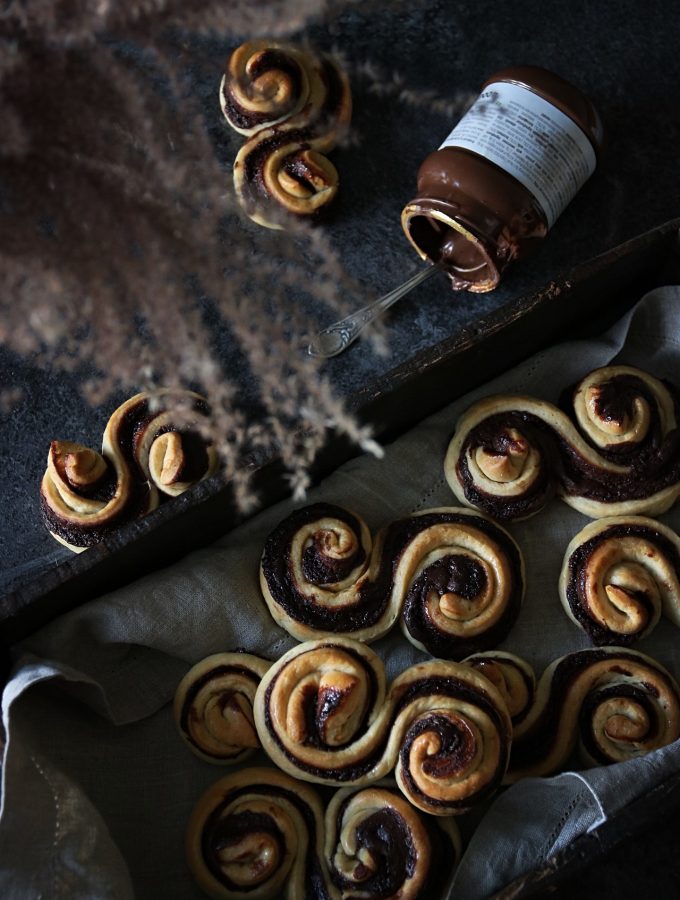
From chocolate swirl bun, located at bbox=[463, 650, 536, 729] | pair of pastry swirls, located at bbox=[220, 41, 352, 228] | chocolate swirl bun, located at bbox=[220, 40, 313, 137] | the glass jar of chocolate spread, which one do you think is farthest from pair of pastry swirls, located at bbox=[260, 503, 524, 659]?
chocolate swirl bun, located at bbox=[220, 40, 313, 137]

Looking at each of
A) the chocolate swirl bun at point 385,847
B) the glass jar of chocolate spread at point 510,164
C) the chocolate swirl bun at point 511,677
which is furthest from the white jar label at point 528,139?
the chocolate swirl bun at point 385,847

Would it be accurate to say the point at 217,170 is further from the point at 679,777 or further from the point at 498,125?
the point at 679,777

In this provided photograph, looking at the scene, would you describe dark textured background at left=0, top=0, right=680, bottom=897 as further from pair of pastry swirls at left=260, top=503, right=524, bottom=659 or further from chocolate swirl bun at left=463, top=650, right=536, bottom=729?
Result: chocolate swirl bun at left=463, top=650, right=536, bottom=729

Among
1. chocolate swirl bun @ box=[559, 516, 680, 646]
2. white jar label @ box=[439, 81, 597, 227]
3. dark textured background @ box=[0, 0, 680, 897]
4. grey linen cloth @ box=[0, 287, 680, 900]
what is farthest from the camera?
dark textured background @ box=[0, 0, 680, 897]

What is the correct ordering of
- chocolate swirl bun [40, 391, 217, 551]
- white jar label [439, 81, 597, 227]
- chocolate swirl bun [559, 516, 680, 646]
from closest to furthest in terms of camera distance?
chocolate swirl bun [559, 516, 680, 646], chocolate swirl bun [40, 391, 217, 551], white jar label [439, 81, 597, 227]

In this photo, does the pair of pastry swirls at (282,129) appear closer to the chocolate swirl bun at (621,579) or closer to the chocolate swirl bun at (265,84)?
the chocolate swirl bun at (265,84)

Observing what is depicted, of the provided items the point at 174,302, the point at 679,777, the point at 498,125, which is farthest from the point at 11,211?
the point at 679,777
